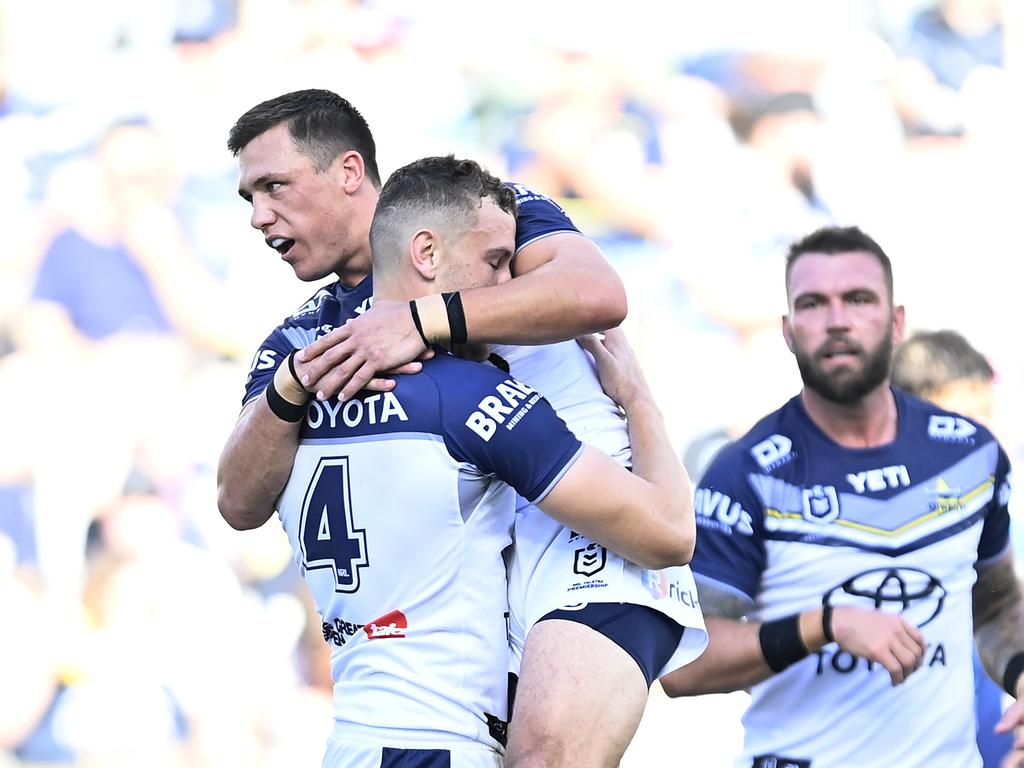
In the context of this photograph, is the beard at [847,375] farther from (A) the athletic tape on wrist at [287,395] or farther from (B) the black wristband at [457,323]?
(A) the athletic tape on wrist at [287,395]

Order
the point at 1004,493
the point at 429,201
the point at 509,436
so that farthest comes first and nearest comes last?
the point at 1004,493 → the point at 429,201 → the point at 509,436

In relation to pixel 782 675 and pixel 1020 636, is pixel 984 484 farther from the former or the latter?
pixel 782 675

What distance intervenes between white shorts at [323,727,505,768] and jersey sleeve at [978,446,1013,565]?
66.6 inches

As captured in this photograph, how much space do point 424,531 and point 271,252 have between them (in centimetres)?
460

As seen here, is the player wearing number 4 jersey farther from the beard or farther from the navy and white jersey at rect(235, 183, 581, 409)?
the beard

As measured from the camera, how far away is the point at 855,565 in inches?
144

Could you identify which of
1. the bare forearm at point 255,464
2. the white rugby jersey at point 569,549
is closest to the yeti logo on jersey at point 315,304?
the bare forearm at point 255,464

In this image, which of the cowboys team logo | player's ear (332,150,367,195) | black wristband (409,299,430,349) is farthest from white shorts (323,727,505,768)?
the cowboys team logo

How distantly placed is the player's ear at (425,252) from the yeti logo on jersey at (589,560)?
2.04ft

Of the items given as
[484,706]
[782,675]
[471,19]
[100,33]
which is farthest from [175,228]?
[484,706]

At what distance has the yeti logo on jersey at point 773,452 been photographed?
3762 mm

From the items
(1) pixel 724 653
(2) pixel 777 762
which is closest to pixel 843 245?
(1) pixel 724 653

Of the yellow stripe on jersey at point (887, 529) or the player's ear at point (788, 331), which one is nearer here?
the yellow stripe on jersey at point (887, 529)

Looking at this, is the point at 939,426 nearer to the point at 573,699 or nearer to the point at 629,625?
the point at 629,625
